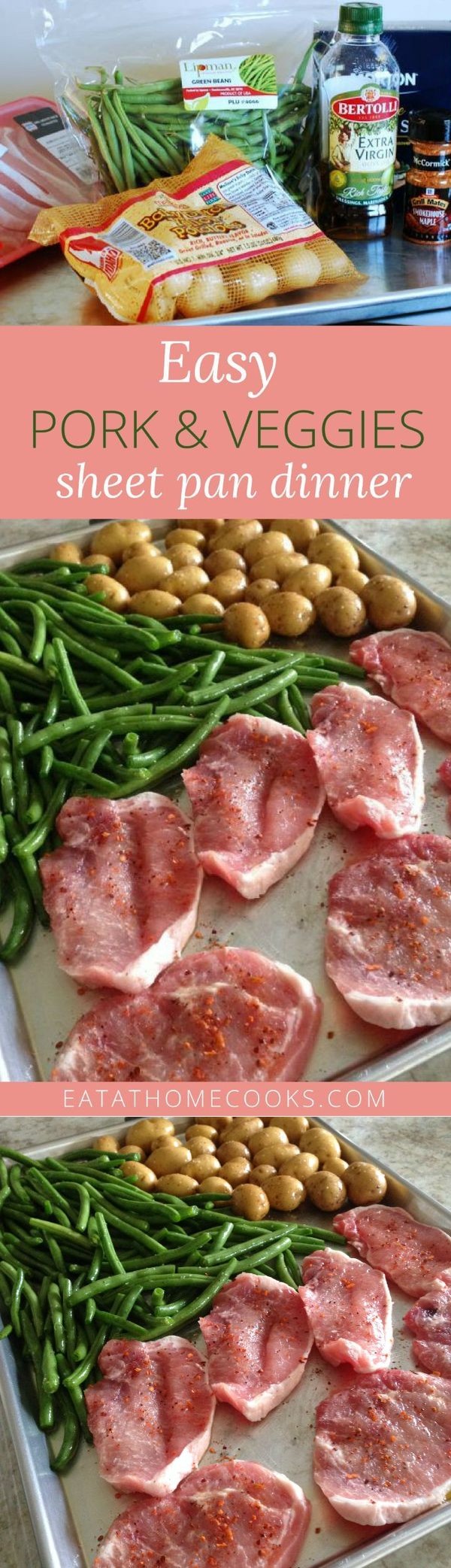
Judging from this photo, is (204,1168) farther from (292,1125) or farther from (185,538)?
(185,538)

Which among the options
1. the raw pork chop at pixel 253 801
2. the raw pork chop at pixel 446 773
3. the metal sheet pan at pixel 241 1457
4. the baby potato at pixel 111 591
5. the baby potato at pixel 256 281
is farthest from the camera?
the baby potato at pixel 111 591

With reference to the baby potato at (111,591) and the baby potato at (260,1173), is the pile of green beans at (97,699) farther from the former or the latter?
the baby potato at (260,1173)

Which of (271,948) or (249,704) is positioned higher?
(249,704)

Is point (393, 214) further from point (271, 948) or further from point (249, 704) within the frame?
point (271, 948)

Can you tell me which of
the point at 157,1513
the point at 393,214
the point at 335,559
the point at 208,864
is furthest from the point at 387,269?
the point at 157,1513

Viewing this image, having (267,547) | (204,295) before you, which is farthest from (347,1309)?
(204,295)

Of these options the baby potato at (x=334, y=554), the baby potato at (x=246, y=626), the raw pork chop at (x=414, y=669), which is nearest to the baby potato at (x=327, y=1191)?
the raw pork chop at (x=414, y=669)
